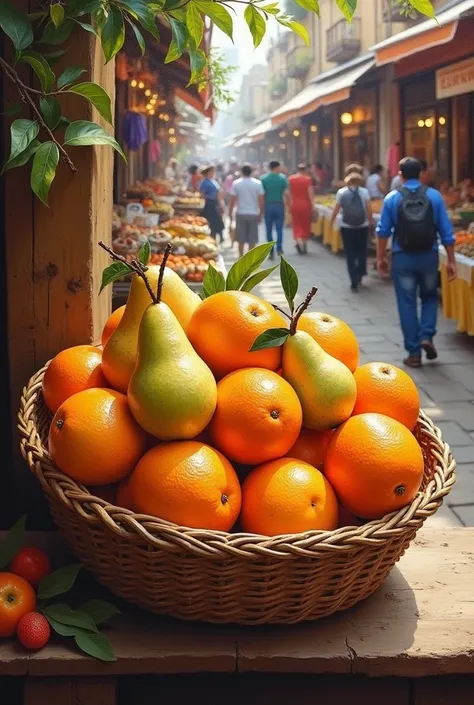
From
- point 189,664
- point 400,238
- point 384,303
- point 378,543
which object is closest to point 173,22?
point 378,543

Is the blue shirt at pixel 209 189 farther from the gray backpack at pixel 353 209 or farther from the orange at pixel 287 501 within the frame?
the orange at pixel 287 501

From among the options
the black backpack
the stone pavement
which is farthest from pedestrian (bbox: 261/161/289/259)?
the black backpack

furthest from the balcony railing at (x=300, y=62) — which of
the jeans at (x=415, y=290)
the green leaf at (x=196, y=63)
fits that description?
the green leaf at (x=196, y=63)

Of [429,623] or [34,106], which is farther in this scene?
[34,106]

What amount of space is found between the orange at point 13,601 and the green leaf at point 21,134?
A: 81 centimetres

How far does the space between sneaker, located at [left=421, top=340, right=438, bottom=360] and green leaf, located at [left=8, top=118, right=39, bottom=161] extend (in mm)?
5690

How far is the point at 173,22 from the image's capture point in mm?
1898

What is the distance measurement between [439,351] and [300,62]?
29.2 metres

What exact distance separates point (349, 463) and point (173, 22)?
1.06 meters

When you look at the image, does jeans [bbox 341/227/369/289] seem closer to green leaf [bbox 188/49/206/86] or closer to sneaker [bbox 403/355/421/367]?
sneaker [bbox 403/355/421/367]

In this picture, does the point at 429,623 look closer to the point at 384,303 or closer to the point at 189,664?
the point at 189,664

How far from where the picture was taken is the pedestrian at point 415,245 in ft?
21.9

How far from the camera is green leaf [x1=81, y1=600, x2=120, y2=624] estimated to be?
5.11ft

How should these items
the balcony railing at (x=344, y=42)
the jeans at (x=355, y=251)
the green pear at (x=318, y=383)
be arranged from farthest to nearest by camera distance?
the balcony railing at (x=344, y=42), the jeans at (x=355, y=251), the green pear at (x=318, y=383)
